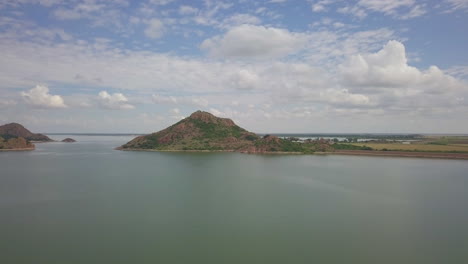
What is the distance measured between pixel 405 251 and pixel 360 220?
663cm

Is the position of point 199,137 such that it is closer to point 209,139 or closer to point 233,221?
point 209,139

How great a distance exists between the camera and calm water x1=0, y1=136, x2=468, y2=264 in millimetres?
18484

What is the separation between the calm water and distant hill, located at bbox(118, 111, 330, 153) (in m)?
62.4

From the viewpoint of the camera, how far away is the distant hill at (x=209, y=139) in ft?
352

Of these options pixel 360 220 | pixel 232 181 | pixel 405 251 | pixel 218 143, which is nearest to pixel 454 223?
pixel 360 220

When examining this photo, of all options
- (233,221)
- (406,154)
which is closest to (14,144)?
(233,221)

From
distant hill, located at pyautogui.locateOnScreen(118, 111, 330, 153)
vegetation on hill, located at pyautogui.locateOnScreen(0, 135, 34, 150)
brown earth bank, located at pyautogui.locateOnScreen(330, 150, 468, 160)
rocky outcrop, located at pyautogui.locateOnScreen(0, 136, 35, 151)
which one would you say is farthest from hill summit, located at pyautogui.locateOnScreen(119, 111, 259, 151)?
vegetation on hill, located at pyautogui.locateOnScreen(0, 135, 34, 150)

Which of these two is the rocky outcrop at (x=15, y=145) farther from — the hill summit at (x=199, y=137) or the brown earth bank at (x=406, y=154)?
the brown earth bank at (x=406, y=154)

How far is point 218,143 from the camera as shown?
117688 millimetres

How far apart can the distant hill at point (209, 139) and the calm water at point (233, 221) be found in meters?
62.4

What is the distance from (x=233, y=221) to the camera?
25062 millimetres

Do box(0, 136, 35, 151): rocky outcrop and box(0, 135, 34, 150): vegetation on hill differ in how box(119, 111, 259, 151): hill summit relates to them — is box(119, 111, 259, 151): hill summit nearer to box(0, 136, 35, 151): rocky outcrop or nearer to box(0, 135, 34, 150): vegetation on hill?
box(0, 136, 35, 151): rocky outcrop

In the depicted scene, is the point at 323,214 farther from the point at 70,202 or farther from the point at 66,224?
the point at 70,202

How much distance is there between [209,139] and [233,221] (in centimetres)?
9572
